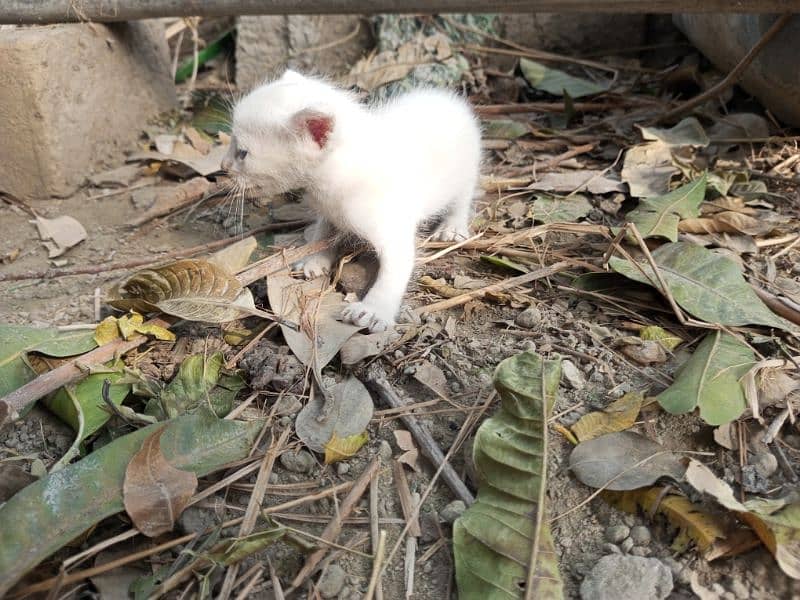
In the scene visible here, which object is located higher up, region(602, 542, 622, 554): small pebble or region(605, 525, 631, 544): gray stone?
region(605, 525, 631, 544): gray stone

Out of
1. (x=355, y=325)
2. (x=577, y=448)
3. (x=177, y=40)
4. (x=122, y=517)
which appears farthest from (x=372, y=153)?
(x=177, y=40)

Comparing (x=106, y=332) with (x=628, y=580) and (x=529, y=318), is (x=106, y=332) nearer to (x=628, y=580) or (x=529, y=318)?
(x=529, y=318)

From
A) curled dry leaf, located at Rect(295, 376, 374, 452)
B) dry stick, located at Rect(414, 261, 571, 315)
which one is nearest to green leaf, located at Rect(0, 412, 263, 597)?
curled dry leaf, located at Rect(295, 376, 374, 452)

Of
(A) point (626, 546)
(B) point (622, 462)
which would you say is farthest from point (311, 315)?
(A) point (626, 546)

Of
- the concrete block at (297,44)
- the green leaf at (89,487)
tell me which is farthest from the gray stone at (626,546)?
the concrete block at (297,44)

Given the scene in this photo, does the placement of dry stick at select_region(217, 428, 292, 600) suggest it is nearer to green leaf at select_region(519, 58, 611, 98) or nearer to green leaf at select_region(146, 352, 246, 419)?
green leaf at select_region(146, 352, 246, 419)

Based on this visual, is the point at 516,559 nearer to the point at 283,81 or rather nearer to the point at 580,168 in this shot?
the point at 283,81
